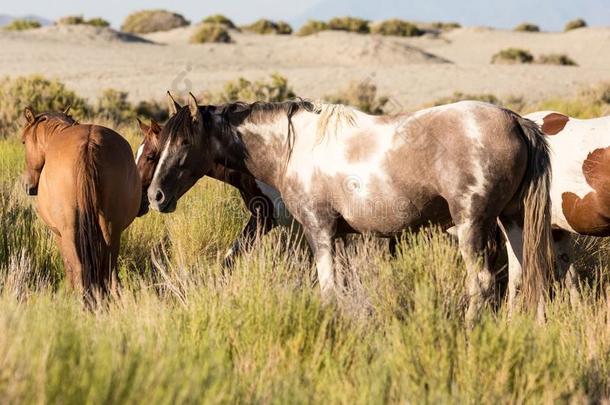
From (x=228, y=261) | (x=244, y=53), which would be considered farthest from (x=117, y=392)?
(x=244, y=53)

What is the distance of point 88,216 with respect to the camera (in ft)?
18.9

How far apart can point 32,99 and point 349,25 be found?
43.8 metres

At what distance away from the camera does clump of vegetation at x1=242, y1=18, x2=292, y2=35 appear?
195ft

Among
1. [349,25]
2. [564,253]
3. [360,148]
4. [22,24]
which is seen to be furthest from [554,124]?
[349,25]

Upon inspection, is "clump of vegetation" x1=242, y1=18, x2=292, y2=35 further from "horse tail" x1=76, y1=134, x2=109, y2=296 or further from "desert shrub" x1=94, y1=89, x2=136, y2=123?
"horse tail" x1=76, y1=134, x2=109, y2=296

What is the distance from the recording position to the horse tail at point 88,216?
18.9ft

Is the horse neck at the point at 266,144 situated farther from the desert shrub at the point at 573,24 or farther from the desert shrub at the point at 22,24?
the desert shrub at the point at 573,24

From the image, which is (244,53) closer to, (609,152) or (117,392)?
(609,152)

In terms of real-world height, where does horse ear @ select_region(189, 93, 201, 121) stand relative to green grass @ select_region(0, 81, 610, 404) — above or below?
above

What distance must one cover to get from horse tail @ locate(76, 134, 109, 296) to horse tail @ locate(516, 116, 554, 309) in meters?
2.81

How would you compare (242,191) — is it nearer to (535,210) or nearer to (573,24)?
(535,210)

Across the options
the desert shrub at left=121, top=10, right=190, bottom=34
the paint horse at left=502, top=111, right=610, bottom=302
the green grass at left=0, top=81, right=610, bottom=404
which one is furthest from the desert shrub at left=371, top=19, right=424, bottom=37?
the green grass at left=0, top=81, right=610, bottom=404

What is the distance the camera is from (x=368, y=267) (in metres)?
5.81

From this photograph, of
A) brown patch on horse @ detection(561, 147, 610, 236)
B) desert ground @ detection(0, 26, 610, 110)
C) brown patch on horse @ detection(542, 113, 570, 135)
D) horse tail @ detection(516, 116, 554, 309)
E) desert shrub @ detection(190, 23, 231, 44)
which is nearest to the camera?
horse tail @ detection(516, 116, 554, 309)
